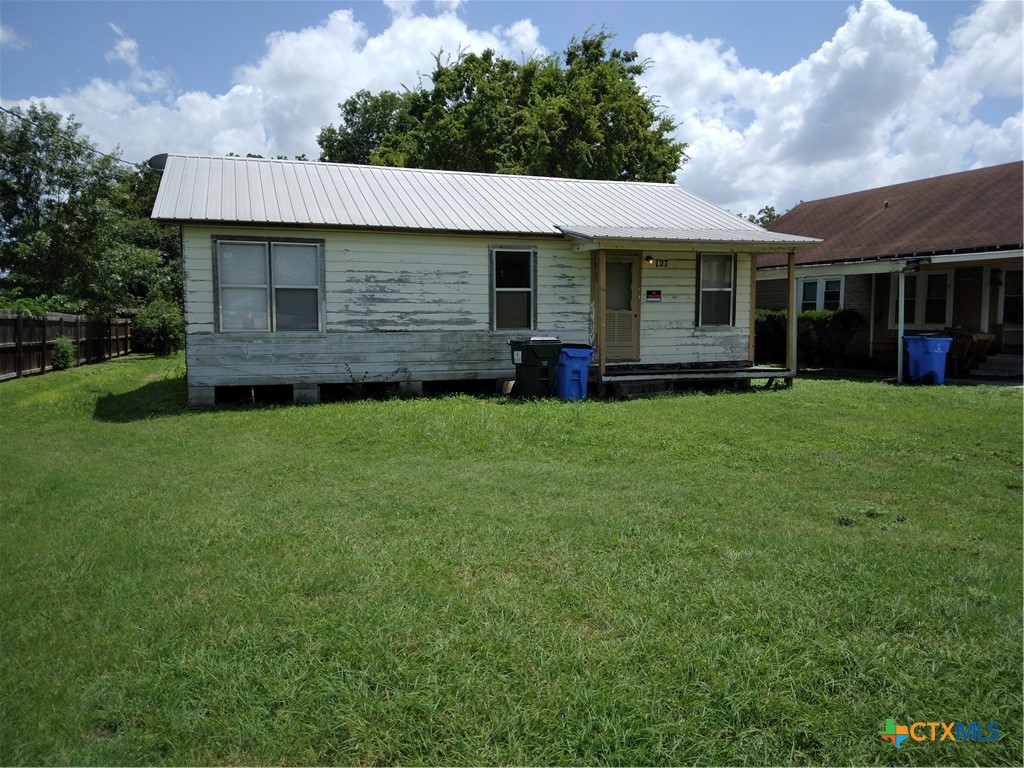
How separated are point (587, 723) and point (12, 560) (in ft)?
12.9

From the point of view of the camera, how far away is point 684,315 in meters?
14.8

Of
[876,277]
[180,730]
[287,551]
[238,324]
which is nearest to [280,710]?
[180,730]

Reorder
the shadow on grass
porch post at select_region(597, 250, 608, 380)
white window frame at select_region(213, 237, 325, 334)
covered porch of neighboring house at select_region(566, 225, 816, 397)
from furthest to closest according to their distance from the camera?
covered porch of neighboring house at select_region(566, 225, 816, 397), porch post at select_region(597, 250, 608, 380), white window frame at select_region(213, 237, 325, 334), the shadow on grass

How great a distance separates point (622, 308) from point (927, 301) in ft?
34.2

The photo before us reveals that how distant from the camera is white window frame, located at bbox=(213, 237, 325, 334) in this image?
12023 millimetres

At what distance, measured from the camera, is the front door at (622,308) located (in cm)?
1463

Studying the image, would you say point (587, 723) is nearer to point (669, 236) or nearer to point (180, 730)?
point (180, 730)

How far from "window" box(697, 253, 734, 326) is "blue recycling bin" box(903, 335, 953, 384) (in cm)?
422

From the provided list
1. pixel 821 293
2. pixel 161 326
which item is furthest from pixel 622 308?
pixel 161 326

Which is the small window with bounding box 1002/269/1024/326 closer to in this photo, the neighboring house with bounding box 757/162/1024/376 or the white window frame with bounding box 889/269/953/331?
the neighboring house with bounding box 757/162/1024/376

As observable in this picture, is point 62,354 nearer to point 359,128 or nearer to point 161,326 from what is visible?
point 161,326

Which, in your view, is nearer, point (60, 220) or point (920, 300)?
point (920, 300)

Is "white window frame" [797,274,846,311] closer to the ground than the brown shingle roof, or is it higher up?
closer to the ground

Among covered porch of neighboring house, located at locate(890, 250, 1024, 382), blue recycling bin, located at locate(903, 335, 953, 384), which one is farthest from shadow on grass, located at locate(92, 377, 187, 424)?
covered porch of neighboring house, located at locate(890, 250, 1024, 382)
